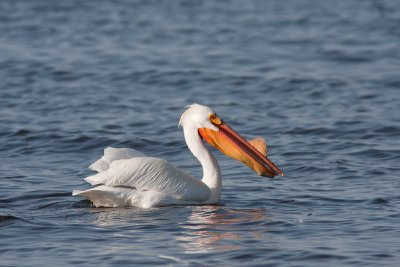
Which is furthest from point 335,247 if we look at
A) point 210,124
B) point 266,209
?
point 210,124

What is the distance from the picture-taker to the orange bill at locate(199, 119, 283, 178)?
7.99 m

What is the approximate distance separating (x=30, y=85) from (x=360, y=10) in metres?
8.75

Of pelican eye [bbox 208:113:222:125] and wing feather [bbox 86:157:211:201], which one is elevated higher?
pelican eye [bbox 208:113:222:125]

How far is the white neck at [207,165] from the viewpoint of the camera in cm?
789

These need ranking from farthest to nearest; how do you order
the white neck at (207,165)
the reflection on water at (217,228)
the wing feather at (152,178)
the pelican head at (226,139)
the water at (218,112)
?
the pelican head at (226,139) → the white neck at (207,165) → the wing feather at (152,178) → the water at (218,112) → the reflection on water at (217,228)

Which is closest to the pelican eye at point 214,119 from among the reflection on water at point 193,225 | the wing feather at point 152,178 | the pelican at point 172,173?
the pelican at point 172,173

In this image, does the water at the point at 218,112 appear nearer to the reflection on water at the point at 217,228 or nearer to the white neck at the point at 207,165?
the reflection on water at the point at 217,228

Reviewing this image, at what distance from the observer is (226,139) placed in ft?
26.7

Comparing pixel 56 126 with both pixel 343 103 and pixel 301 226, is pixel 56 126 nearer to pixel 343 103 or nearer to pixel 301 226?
pixel 343 103

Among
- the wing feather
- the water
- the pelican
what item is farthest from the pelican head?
the wing feather

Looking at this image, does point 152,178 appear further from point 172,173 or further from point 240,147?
point 240,147

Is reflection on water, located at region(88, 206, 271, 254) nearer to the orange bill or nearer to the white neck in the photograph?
the white neck

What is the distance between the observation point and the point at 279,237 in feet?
22.1

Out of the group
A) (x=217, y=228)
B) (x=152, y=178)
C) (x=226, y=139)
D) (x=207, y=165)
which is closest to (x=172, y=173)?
(x=152, y=178)
